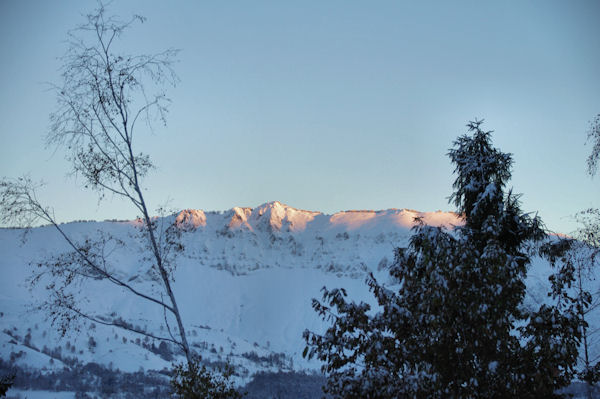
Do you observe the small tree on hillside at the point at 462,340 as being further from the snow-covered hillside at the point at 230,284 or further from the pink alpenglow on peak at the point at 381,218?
the pink alpenglow on peak at the point at 381,218

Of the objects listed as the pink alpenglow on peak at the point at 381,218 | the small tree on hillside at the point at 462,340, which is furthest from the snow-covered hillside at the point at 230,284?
the small tree on hillside at the point at 462,340

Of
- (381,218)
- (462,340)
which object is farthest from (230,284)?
(462,340)

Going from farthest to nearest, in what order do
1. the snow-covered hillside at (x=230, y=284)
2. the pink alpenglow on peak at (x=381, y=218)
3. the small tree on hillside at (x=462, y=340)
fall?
1. the pink alpenglow on peak at (x=381, y=218)
2. the snow-covered hillside at (x=230, y=284)
3. the small tree on hillside at (x=462, y=340)

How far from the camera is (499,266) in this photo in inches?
290

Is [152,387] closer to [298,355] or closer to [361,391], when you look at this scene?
[298,355]

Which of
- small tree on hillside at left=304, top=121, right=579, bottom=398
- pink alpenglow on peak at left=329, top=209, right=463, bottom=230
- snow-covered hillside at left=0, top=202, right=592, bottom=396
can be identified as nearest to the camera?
small tree on hillside at left=304, top=121, right=579, bottom=398

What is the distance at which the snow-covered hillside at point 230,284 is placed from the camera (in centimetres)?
3819

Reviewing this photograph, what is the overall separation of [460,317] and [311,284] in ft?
214

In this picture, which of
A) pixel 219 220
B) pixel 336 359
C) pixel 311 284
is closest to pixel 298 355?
pixel 311 284

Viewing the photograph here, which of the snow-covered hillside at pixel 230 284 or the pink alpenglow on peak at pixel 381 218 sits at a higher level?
the pink alpenglow on peak at pixel 381 218

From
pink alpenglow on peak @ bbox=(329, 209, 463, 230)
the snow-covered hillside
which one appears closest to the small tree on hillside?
the snow-covered hillside

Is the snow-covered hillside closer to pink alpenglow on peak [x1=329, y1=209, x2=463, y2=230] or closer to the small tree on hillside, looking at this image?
pink alpenglow on peak [x1=329, y1=209, x2=463, y2=230]

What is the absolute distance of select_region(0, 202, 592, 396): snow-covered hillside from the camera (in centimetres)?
3819

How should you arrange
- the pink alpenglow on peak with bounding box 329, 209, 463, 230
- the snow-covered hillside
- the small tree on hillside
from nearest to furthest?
the small tree on hillside < the snow-covered hillside < the pink alpenglow on peak with bounding box 329, 209, 463, 230
